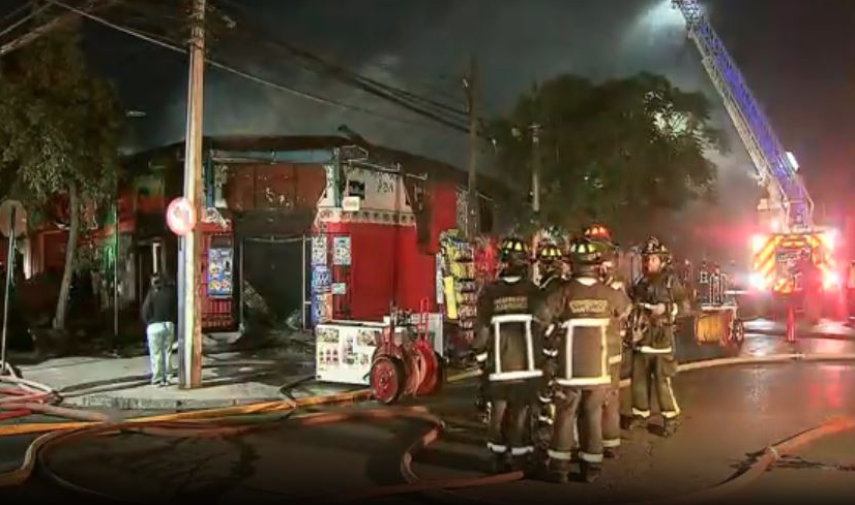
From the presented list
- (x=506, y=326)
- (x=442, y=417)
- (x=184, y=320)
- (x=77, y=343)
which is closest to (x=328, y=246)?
(x=77, y=343)

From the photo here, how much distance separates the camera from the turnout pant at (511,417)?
333 inches

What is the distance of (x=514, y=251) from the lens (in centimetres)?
880

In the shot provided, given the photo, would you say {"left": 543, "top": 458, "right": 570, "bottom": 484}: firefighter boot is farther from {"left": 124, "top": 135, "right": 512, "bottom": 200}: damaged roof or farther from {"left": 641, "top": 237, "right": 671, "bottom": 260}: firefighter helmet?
{"left": 124, "top": 135, "right": 512, "bottom": 200}: damaged roof

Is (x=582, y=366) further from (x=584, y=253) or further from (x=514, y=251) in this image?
(x=514, y=251)

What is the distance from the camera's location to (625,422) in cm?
1093

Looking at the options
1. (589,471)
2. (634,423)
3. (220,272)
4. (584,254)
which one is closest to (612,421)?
(589,471)

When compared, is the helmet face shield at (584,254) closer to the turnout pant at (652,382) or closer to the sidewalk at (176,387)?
the turnout pant at (652,382)

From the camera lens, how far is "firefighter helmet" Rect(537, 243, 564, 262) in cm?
977

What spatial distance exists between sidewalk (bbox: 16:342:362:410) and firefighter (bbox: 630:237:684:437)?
5315mm

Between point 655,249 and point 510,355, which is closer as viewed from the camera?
point 510,355

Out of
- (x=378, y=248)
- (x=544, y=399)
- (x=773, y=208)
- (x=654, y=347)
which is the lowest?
(x=544, y=399)

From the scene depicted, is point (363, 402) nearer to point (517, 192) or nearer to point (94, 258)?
point (94, 258)

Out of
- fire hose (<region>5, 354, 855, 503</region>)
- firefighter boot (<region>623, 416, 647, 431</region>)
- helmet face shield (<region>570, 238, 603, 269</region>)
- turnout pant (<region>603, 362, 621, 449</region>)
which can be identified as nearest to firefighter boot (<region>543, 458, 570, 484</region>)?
fire hose (<region>5, 354, 855, 503</region>)

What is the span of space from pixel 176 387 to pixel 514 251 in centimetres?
773
